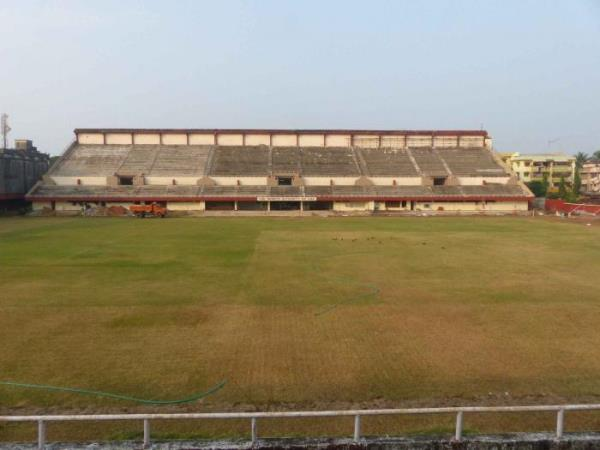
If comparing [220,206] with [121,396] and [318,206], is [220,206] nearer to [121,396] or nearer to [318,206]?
[318,206]

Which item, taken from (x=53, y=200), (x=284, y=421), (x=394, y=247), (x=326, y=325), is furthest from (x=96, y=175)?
(x=284, y=421)

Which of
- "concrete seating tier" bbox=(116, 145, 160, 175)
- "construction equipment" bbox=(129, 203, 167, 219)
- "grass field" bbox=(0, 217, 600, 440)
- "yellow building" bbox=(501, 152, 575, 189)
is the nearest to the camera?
"grass field" bbox=(0, 217, 600, 440)

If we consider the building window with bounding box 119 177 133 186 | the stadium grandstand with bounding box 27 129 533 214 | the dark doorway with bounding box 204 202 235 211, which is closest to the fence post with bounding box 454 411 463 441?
the stadium grandstand with bounding box 27 129 533 214

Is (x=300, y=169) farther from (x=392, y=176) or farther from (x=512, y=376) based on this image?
(x=512, y=376)

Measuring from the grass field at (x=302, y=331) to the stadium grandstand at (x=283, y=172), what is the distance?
3139cm

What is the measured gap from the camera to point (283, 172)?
190 ft

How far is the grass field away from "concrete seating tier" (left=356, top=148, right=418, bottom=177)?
120 ft

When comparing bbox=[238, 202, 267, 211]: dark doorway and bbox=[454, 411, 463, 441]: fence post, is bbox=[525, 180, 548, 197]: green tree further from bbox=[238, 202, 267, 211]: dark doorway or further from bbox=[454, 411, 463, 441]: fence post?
bbox=[454, 411, 463, 441]: fence post

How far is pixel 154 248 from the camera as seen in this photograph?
24844 millimetres

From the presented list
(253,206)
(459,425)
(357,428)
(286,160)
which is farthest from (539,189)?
(357,428)

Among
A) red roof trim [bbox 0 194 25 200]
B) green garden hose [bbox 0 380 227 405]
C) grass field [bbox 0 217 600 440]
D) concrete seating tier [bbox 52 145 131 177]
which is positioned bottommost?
green garden hose [bbox 0 380 227 405]

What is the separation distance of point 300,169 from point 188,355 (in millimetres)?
50078

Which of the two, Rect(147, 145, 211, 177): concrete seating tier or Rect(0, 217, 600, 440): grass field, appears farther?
Rect(147, 145, 211, 177): concrete seating tier

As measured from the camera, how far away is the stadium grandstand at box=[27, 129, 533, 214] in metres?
53.5
